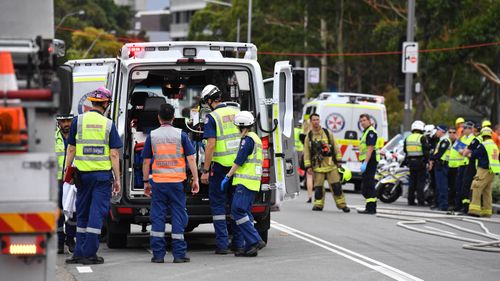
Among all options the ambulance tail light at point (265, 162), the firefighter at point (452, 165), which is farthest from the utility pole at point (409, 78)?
the ambulance tail light at point (265, 162)

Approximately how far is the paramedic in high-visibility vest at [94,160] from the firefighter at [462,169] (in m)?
10.9

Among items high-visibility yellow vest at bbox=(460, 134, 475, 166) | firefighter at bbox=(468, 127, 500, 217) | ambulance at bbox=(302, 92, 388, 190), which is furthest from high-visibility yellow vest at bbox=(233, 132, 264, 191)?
ambulance at bbox=(302, 92, 388, 190)

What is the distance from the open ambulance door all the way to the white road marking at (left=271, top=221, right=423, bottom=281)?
2.79ft

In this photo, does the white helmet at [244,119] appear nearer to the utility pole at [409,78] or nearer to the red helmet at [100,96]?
the red helmet at [100,96]

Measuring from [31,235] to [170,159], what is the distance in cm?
551

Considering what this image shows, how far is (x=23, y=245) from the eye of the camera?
7.11 meters

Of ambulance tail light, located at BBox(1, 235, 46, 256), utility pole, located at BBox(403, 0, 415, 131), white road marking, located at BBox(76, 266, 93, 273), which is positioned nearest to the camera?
ambulance tail light, located at BBox(1, 235, 46, 256)

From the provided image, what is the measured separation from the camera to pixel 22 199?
7051mm

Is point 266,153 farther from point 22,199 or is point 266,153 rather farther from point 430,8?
point 430,8

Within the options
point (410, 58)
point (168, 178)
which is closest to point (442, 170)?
point (410, 58)

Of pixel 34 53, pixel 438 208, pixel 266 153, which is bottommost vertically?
pixel 438 208

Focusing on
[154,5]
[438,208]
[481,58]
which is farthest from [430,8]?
[154,5]

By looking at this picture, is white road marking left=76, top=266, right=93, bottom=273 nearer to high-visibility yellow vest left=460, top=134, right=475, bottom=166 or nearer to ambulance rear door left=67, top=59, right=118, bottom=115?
ambulance rear door left=67, top=59, right=118, bottom=115

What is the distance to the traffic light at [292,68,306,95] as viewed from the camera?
80.4 feet
